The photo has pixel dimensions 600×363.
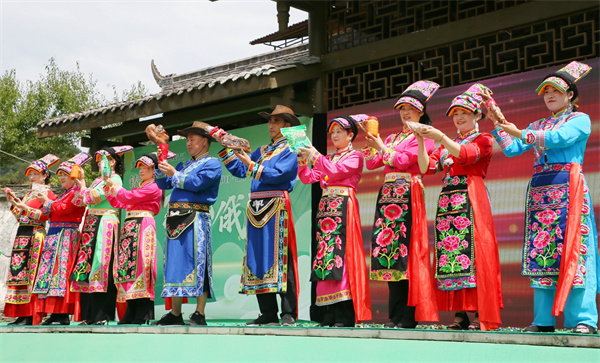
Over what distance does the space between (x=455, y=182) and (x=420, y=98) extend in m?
0.65

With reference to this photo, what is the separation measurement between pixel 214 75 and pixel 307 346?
8.13 meters

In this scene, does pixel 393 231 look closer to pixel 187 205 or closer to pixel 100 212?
pixel 187 205

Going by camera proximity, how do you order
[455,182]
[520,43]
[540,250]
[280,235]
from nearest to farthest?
[540,250] < [455,182] < [280,235] < [520,43]

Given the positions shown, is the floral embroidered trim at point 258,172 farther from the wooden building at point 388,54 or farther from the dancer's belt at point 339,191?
the wooden building at point 388,54

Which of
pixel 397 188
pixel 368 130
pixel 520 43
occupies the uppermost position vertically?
pixel 520 43

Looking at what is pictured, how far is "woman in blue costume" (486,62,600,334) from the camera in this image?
4.05m

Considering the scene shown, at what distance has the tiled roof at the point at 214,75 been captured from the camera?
6.71m

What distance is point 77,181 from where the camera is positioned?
21.6 feet

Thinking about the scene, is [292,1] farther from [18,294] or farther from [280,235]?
[18,294]

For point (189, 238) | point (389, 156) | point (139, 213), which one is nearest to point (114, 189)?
point (139, 213)

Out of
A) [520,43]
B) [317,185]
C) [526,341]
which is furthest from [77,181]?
[526,341]

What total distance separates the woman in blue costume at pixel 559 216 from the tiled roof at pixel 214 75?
2741 mm

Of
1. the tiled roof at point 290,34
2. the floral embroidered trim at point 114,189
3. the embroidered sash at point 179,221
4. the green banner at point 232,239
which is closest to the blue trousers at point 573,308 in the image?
the embroidered sash at point 179,221

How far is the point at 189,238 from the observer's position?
562 cm
